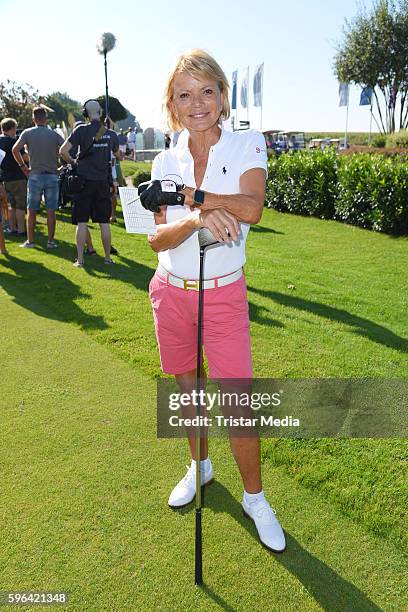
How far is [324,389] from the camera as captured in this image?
4.18m

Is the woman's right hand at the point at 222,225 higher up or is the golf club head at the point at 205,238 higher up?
the woman's right hand at the point at 222,225

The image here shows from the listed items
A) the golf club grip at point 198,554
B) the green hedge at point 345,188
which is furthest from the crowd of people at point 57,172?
the golf club grip at point 198,554

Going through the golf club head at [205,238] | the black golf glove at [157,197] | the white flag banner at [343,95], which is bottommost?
the golf club head at [205,238]

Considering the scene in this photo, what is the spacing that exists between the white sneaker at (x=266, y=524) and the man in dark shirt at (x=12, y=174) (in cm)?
806

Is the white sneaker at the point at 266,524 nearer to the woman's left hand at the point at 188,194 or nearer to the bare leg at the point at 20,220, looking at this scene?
the woman's left hand at the point at 188,194

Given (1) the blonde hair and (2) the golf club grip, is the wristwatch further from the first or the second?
(2) the golf club grip

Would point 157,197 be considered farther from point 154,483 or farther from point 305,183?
point 305,183

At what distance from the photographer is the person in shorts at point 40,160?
8.23m

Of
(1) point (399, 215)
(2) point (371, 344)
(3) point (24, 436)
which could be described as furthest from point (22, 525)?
(1) point (399, 215)

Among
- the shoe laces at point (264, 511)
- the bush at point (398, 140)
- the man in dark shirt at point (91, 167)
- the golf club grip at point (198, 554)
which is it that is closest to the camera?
the golf club grip at point (198, 554)

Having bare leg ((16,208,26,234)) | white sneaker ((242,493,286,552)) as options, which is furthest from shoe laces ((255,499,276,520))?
bare leg ((16,208,26,234))

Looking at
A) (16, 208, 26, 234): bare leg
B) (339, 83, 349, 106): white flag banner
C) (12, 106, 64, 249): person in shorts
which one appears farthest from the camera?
(339, 83, 349, 106): white flag banner

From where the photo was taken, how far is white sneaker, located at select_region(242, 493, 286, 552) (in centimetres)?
251

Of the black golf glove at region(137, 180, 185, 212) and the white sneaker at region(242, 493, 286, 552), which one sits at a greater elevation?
the black golf glove at region(137, 180, 185, 212)
